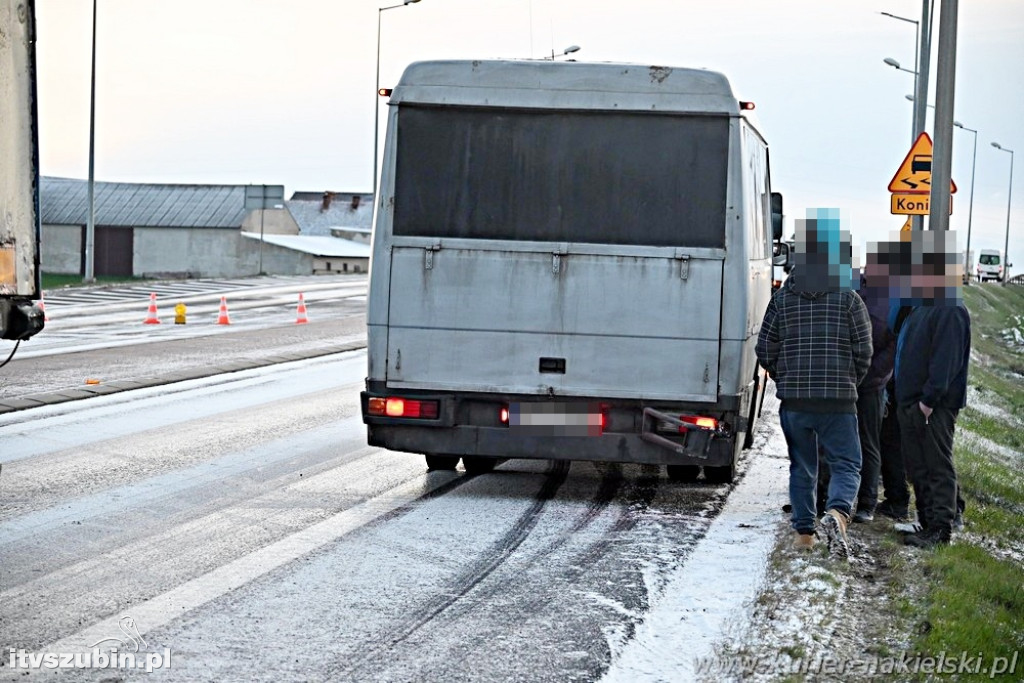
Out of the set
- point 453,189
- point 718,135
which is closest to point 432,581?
point 453,189

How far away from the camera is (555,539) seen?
27.3 ft

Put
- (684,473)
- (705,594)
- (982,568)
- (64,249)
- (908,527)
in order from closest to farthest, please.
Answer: (705,594) → (982,568) → (908,527) → (684,473) → (64,249)

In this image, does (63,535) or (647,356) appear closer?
(63,535)

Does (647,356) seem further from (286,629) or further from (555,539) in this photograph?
(286,629)

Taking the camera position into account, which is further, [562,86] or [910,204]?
[910,204]

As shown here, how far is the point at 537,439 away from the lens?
943 centimetres

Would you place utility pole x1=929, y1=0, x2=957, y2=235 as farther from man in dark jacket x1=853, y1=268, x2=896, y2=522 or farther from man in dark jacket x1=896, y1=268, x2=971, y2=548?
man in dark jacket x1=896, y1=268, x2=971, y2=548

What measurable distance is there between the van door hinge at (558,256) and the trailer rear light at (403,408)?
121 centimetres

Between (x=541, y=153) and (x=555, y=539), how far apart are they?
2668 millimetres

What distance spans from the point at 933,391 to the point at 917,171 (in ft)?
34.7

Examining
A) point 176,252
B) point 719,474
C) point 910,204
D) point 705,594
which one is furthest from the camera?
point 176,252

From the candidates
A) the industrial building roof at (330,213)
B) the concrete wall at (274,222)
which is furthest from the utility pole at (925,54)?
the industrial building roof at (330,213)

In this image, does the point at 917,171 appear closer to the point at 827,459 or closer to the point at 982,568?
the point at 827,459

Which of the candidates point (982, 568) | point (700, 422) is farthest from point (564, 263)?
point (982, 568)
